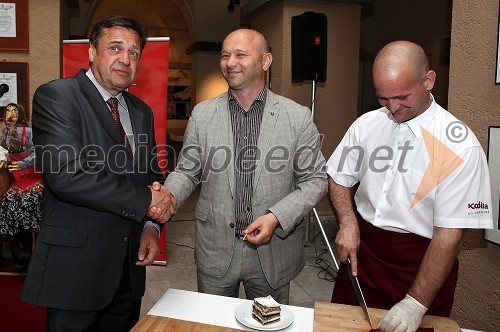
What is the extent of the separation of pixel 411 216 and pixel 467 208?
218mm

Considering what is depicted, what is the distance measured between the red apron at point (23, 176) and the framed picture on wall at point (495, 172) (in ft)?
12.0

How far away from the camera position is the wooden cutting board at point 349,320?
140 cm

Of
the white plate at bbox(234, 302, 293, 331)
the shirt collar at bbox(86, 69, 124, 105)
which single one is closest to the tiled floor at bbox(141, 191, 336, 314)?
the shirt collar at bbox(86, 69, 124, 105)

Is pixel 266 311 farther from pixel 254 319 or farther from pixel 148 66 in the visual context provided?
pixel 148 66

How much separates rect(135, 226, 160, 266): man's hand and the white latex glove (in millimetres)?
999

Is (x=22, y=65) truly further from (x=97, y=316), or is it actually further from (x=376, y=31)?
(x=376, y=31)

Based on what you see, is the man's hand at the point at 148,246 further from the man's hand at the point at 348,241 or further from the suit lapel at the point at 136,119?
the man's hand at the point at 348,241

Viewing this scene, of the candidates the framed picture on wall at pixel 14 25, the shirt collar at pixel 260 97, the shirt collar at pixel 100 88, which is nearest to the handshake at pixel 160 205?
the shirt collar at pixel 100 88

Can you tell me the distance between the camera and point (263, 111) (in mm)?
2217

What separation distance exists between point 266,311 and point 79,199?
0.83 m

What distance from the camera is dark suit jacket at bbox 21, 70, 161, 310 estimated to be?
1.71 m

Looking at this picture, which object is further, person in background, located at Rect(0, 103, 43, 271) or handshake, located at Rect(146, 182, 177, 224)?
person in background, located at Rect(0, 103, 43, 271)

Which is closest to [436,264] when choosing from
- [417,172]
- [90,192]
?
[417,172]

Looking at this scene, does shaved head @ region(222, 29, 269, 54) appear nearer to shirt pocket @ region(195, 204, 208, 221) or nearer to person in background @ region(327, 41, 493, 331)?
person in background @ region(327, 41, 493, 331)
